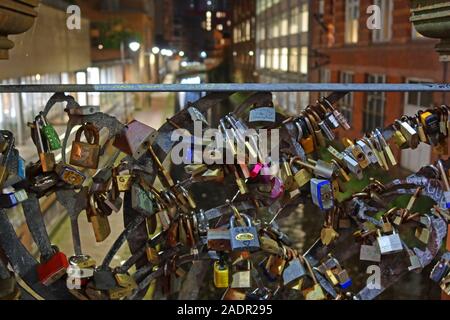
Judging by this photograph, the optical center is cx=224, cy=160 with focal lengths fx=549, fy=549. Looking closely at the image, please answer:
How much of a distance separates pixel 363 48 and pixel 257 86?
20.4m

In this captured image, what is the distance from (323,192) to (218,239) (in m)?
0.56

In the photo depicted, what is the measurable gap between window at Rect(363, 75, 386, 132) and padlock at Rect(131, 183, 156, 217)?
1713 cm

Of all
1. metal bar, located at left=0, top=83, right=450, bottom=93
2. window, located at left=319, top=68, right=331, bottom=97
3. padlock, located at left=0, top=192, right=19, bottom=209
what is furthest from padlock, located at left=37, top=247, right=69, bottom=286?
window, located at left=319, top=68, right=331, bottom=97

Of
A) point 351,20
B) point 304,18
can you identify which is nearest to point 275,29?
point 304,18

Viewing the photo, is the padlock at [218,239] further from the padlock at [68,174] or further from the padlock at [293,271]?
the padlock at [68,174]

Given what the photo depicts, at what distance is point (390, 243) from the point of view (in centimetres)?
A: 275

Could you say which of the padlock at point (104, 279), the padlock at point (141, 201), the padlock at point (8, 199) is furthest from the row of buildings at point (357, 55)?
the padlock at point (8, 199)

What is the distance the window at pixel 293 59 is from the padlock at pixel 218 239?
3344 cm

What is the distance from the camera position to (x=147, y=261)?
286 cm

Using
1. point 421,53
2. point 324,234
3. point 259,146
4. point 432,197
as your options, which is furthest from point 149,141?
point 421,53

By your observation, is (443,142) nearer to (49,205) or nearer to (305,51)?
(49,205)

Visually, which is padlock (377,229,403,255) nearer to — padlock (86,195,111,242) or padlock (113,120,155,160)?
padlock (113,120,155,160)

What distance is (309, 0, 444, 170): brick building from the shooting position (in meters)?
16.0

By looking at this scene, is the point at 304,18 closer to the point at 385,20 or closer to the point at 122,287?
the point at 385,20
